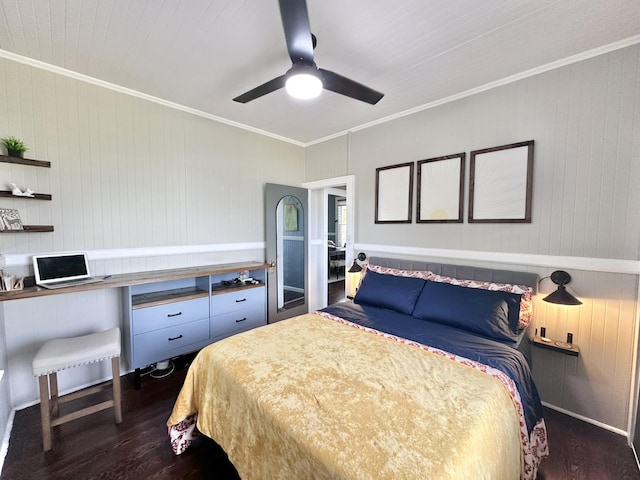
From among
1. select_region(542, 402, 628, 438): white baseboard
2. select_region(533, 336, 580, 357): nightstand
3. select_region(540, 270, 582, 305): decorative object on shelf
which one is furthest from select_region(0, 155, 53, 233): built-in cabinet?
select_region(542, 402, 628, 438): white baseboard

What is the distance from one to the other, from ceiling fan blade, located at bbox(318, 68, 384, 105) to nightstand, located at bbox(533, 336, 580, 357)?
90.1 inches

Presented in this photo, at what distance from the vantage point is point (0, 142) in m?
2.03

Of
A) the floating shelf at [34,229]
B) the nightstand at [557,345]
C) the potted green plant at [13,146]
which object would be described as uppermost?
the potted green plant at [13,146]

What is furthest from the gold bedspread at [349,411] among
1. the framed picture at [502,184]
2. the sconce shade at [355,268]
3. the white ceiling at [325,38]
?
the white ceiling at [325,38]

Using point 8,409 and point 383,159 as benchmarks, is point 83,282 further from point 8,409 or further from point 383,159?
point 383,159

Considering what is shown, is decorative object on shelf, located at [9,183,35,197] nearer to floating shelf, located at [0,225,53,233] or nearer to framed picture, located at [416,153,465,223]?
floating shelf, located at [0,225,53,233]

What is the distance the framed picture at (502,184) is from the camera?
224 cm

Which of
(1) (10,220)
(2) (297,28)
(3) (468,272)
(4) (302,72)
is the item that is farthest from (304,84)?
(1) (10,220)

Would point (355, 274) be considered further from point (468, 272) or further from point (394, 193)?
point (468, 272)

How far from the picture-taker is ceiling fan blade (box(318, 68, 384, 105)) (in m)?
1.75

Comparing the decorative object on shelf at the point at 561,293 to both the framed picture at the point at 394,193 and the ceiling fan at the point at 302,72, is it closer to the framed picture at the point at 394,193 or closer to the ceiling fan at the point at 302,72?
the framed picture at the point at 394,193

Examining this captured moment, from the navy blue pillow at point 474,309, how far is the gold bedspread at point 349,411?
1.82 feet

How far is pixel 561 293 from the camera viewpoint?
1.97 m

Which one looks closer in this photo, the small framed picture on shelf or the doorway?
the small framed picture on shelf
